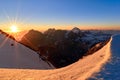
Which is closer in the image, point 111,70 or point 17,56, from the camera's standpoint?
point 111,70

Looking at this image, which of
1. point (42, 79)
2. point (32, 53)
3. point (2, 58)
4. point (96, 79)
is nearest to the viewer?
point (96, 79)

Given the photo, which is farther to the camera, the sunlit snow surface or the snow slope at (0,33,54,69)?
the snow slope at (0,33,54,69)

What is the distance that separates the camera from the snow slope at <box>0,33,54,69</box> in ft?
93.0

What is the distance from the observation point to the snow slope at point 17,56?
93.0 ft

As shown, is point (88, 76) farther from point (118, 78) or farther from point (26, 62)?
point (26, 62)

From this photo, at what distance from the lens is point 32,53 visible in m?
32.7

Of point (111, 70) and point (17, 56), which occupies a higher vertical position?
point (111, 70)

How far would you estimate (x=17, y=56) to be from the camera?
98.9ft

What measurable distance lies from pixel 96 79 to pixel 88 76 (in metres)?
0.46

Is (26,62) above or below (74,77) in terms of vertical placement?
below

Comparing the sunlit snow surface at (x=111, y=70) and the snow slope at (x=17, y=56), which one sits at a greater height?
the sunlit snow surface at (x=111, y=70)

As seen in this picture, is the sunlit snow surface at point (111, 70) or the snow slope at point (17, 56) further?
the snow slope at point (17, 56)

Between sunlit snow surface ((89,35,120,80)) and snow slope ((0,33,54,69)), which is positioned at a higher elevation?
sunlit snow surface ((89,35,120,80))

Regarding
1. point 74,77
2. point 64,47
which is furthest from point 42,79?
point 64,47
